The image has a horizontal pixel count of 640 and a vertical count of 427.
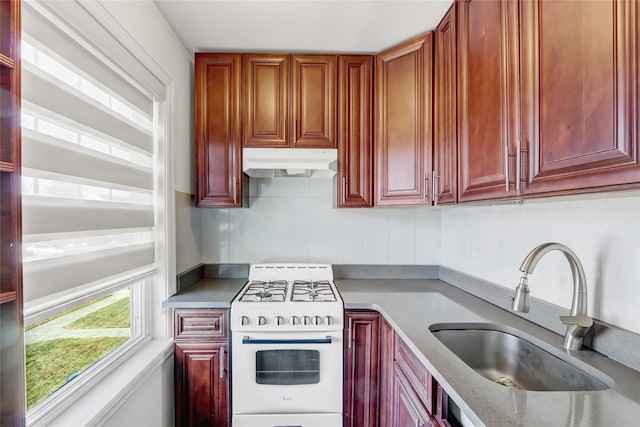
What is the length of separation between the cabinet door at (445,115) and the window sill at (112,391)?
5.41ft

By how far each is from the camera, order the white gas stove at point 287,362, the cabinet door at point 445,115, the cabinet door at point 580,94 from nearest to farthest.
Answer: the cabinet door at point 580,94 → the cabinet door at point 445,115 → the white gas stove at point 287,362

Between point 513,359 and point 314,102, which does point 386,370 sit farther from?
point 314,102

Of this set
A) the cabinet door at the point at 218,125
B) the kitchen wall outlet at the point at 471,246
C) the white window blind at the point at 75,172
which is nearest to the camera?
the white window blind at the point at 75,172

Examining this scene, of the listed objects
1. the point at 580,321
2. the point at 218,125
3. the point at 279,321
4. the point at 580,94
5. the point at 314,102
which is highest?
the point at 314,102

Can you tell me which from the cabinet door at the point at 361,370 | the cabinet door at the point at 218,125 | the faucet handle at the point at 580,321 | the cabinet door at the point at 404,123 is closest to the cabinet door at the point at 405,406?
the cabinet door at the point at 361,370

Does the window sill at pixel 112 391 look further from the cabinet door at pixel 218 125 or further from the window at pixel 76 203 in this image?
the cabinet door at pixel 218 125

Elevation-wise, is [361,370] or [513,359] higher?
[513,359]

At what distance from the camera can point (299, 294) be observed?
1787 millimetres

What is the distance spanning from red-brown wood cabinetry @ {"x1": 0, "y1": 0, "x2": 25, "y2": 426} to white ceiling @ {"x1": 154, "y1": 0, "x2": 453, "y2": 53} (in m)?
0.96

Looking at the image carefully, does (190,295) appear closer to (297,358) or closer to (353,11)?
(297,358)

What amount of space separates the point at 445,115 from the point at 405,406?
1.41 m

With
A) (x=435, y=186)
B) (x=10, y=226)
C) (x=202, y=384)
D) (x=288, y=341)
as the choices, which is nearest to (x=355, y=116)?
(x=435, y=186)

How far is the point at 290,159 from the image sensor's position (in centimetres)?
186

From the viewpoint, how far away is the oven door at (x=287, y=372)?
1.58 metres
